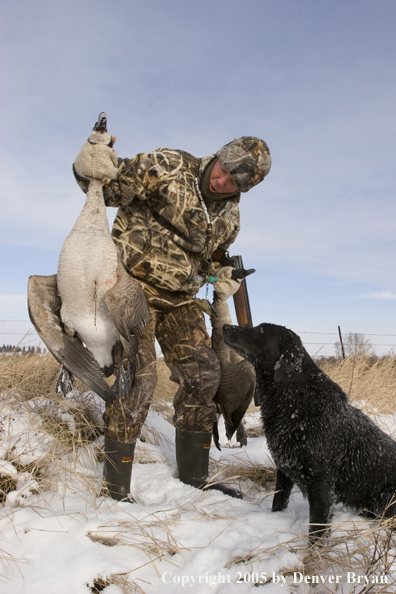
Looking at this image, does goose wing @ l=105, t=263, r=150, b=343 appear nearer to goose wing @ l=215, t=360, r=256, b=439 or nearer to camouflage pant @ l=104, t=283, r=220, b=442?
camouflage pant @ l=104, t=283, r=220, b=442

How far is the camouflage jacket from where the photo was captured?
296cm

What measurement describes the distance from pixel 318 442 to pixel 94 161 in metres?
2.26

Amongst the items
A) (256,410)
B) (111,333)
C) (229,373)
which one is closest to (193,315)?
(229,373)

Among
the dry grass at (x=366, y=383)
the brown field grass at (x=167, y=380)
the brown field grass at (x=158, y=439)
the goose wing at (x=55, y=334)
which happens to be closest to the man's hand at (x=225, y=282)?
the goose wing at (x=55, y=334)

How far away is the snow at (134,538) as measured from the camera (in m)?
1.85

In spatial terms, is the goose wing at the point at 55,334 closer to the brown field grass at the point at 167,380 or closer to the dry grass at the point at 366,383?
the brown field grass at the point at 167,380

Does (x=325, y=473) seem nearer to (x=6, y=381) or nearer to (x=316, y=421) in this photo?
(x=316, y=421)

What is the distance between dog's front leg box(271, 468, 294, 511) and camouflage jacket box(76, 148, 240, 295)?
156 centimetres

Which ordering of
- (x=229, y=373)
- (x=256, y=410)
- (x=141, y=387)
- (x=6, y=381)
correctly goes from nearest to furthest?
(x=141, y=387)
(x=229, y=373)
(x=6, y=381)
(x=256, y=410)

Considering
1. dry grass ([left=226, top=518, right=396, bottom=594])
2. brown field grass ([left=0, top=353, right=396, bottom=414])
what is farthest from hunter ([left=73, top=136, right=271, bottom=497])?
brown field grass ([left=0, top=353, right=396, bottom=414])

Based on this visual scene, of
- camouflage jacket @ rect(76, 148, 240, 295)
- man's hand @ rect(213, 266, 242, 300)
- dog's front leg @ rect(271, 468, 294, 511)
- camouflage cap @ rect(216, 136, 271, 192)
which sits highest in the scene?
camouflage cap @ rect(216, 136, 271, 192)

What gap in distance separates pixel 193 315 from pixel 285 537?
170cm

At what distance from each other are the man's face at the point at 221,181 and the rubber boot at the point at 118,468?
80.3 inches

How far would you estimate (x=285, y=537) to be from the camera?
2256 mm
